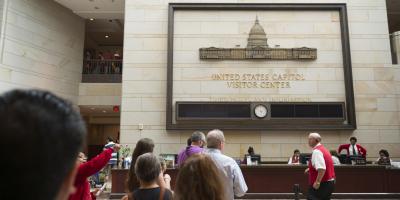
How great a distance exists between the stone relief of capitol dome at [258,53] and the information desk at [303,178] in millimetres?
4190

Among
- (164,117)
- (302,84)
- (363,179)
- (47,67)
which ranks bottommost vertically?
(363,179)

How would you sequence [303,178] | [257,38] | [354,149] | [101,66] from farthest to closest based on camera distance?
[101,66] → [257,38] → [354,149] → [303,178]

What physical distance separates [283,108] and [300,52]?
6.92 ft

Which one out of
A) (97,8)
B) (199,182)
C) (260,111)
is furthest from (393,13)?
(199,182)

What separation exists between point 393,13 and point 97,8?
13.9m

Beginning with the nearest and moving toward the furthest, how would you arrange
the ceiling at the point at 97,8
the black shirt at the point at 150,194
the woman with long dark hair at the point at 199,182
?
the woman with long dark hair at the point at 199,182, the black shirt at the point at 150,194, the ceiling at the point at 97,8

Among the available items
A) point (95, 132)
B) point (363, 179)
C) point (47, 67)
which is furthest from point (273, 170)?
point (95, 132)

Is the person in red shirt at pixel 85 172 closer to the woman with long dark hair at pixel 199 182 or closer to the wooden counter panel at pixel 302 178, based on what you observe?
the woman with long dark hair at pixel 199 182

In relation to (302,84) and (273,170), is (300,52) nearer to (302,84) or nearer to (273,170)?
(302,84)

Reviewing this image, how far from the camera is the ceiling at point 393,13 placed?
15277mm

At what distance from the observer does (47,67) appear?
13.7 metres

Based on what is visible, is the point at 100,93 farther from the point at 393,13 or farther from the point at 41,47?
the point at 393,13

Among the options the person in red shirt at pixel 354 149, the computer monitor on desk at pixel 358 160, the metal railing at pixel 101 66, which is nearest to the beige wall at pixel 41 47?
the metal railing at pixel 101 66

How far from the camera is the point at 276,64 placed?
11547mm
